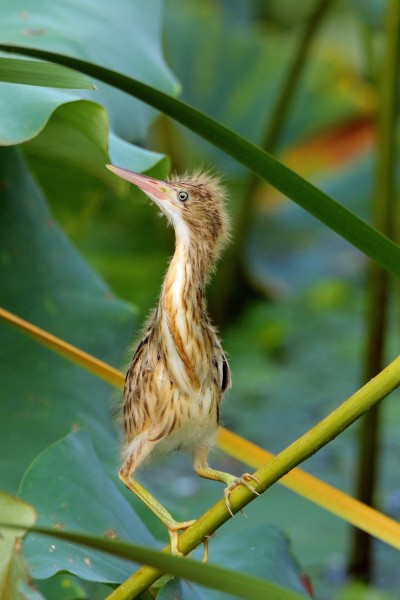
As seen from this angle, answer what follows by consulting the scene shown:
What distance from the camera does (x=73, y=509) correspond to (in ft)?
4.97

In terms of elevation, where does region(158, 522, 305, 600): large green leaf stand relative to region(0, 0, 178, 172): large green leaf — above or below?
below

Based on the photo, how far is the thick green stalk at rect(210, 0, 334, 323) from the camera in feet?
11.7

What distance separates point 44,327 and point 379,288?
1182 millimetres

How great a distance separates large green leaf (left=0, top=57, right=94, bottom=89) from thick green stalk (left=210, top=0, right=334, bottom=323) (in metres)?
2.36

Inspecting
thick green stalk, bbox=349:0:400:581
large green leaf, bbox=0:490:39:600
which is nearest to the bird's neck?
large green leaf, bbox=0:490:39:600

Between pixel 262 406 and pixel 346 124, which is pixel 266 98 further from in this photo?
pixel 262 406

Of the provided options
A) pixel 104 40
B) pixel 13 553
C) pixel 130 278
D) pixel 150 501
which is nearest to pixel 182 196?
pixel 150 501

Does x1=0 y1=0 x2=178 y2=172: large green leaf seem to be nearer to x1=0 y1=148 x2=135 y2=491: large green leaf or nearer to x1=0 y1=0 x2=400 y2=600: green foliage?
x1=0 y1=0 x2=400 y2=600: green foliage

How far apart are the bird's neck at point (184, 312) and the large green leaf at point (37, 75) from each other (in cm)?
30

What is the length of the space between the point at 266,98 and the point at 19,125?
3.15 metres

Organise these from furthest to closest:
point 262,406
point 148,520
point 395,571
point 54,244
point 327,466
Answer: point 262,406 → point 327,466 → point 395,571 → point 54,244 → point 148,520

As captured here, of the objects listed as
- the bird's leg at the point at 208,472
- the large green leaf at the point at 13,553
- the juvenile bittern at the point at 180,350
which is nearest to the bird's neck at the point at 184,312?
the juvenile bittern at the point at 180,350

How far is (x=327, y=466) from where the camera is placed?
3391 millimetres

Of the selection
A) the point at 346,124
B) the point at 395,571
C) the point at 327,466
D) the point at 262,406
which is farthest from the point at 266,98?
the point at 395,571
